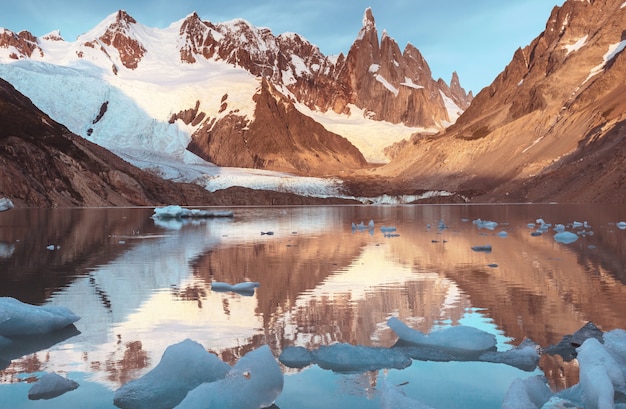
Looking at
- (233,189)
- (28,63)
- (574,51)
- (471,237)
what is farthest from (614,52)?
(28,63)

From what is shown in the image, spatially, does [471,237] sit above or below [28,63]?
below

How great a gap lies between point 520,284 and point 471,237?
1332 centimetres

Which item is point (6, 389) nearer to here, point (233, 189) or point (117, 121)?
point (233, 189)

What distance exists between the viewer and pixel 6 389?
6.32 metres

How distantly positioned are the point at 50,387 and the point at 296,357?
2.58m

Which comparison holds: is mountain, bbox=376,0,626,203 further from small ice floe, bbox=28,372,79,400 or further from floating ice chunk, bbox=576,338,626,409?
small ice floe, bbox=28,372,79,400

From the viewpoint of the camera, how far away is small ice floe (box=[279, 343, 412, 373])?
281 inches

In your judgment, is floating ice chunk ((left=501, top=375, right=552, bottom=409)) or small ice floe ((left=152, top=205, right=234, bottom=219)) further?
small ice floe ((left=152, top=205, right=234, bottom=219))

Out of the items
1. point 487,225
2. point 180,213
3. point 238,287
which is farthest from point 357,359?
point 180,213

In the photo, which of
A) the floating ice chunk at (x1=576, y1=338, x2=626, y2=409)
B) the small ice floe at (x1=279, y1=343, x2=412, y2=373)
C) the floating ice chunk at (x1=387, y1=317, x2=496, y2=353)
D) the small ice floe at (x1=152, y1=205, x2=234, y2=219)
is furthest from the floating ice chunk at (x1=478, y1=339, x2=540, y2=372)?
the small ice floe at (x1=152, y1=205, x2=234, y2=219)

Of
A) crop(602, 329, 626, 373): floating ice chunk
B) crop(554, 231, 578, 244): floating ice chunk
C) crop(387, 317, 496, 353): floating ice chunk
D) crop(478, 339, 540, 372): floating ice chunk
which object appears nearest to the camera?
crop(602, 329, 626, 373): floating ice chunk

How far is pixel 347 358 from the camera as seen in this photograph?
7.19 meters

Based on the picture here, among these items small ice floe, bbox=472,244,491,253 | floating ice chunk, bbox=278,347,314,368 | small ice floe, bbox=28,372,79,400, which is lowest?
small ice floe, bbox=28,372,79,400

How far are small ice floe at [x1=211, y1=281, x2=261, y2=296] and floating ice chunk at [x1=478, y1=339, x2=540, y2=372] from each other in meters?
5.42
